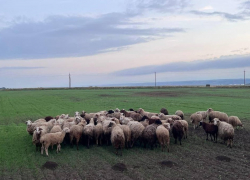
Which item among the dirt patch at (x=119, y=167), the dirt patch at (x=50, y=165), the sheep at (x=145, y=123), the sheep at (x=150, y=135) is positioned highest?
the sheep at (x=145, y=123)

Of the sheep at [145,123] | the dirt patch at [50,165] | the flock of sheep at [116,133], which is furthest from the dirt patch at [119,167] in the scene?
the sheep at [145,123]

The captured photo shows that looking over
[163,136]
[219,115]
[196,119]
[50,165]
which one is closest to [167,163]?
[163,136]

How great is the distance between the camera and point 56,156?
40.1ft

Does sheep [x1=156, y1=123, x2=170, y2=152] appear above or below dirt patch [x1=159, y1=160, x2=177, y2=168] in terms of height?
above

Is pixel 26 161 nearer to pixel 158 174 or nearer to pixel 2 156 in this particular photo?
pixel 2 156

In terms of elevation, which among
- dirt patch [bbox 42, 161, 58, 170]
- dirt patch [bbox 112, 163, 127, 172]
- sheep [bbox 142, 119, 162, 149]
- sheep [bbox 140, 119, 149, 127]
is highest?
sheep [bbox 140, 119, 149, 127]

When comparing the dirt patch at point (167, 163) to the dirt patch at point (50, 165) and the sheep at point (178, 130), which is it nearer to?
the sheep at point (178, 130)

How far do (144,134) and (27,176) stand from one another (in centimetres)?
644

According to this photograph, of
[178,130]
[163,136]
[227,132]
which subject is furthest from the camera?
[178,130]

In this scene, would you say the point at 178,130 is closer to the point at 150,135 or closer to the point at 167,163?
the point at 150,135

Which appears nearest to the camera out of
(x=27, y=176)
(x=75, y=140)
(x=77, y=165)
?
(x=27, y=176)

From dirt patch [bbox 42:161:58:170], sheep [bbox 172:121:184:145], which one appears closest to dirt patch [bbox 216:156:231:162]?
sheep [bbox 172:121:184:145]

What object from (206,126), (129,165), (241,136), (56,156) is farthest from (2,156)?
(241,136)

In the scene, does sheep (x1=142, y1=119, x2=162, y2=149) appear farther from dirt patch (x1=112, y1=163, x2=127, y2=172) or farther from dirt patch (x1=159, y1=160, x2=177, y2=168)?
dirt patch (x1=112, y1=163, x2=127, y2=172)
